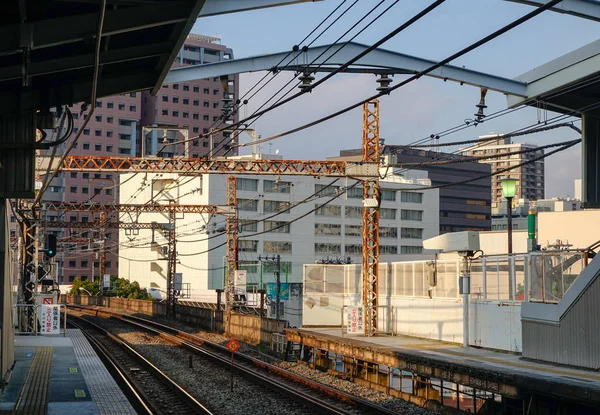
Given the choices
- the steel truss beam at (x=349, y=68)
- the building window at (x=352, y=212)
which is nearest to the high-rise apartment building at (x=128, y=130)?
the building window at (x=352, y=212)

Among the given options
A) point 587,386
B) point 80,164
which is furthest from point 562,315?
Result: point 80,164

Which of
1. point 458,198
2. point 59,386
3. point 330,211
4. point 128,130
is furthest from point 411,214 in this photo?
point 59,386

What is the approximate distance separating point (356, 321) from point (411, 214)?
2711 inches

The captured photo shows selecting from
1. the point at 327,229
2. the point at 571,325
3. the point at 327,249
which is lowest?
the point at 571,325

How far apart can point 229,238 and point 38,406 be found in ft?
88.0

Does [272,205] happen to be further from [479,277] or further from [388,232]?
[479,277]

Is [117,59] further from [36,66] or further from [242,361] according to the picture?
[242,361]

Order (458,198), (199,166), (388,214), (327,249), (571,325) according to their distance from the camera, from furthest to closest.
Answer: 1. (458,198)
2. (388,214)
3. (327,249)
4. (199,166)
5. (571,325)

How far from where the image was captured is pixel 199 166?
1278 inches

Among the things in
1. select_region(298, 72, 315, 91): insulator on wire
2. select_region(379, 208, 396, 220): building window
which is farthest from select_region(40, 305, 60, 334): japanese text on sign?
select_region(379, 208, 396, 220): building window

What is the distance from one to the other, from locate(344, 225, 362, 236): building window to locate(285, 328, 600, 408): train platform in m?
63.3

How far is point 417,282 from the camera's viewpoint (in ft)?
96.6

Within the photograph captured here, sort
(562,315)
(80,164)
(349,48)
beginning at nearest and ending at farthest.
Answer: (562,315)
(349,48)
(80,164)

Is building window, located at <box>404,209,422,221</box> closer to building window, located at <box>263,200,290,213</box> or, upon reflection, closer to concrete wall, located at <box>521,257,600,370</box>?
building window, located at <box>263,200,290,213</box>
